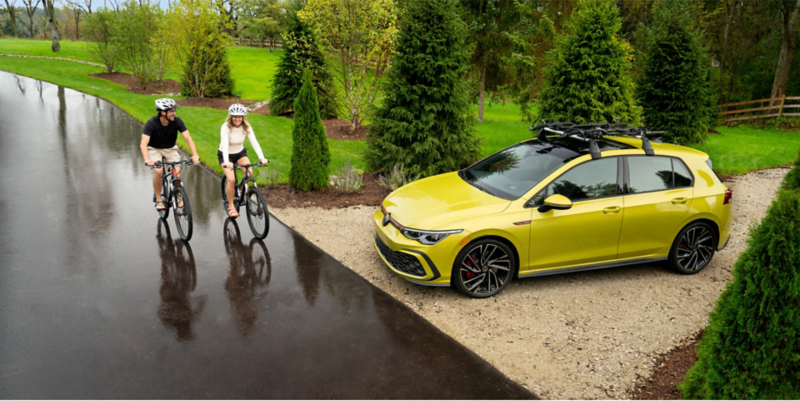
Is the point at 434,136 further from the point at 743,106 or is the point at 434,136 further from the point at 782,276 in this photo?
the point at 743,106

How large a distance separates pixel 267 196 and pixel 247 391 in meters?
6.00

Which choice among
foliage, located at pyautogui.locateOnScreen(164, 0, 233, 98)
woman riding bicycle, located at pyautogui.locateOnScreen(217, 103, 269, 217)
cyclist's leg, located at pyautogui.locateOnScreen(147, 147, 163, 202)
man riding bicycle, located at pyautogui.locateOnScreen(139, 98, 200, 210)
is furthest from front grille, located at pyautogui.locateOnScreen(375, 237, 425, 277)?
foliage, located at pyautogui.locateOnScreen(164, 0, 233, 98)

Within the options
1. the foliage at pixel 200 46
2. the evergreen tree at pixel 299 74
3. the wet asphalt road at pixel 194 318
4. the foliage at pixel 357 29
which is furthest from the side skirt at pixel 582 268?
the foliage at pixel 200 46

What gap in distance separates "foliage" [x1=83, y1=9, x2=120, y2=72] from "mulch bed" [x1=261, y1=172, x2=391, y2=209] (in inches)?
828

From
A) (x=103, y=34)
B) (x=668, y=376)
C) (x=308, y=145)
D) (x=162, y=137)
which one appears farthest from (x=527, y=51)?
(x=103, y=34)

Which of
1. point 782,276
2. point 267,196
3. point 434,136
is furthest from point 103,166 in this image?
point 782,276

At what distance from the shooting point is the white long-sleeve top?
757 cm

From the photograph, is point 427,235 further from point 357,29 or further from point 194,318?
point 357,29

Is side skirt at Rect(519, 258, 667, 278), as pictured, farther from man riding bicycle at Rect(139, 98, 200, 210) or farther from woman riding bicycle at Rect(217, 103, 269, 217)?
man riding bicycle at Rect(139, 98, 200, 210)

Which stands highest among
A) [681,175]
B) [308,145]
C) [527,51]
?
[527,51]

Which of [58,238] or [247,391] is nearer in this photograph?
[247,391]

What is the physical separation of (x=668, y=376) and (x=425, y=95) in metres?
7.51

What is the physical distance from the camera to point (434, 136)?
1090cm

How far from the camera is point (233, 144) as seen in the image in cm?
789
